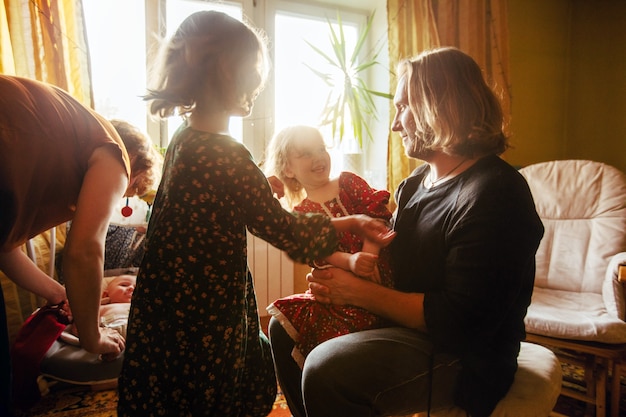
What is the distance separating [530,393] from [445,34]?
2.46m

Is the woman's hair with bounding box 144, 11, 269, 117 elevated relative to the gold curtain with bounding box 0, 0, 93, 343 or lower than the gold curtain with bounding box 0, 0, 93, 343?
lower

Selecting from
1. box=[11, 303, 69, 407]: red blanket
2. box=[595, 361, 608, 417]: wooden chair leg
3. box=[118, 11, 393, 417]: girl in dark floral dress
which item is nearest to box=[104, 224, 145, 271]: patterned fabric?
box=[11, 303, 69, 407]: red blanket

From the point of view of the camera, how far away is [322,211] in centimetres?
155

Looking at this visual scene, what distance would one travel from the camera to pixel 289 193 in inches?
70.4

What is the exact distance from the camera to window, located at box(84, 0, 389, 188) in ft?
7.69

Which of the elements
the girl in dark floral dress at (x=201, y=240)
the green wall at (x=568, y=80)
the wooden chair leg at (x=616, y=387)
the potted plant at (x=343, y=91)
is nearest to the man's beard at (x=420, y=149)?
the girl in dark floral dress at (x=201, y=240)

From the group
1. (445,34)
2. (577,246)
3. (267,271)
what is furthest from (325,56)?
(577,246)

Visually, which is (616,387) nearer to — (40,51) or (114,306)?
(114,306)

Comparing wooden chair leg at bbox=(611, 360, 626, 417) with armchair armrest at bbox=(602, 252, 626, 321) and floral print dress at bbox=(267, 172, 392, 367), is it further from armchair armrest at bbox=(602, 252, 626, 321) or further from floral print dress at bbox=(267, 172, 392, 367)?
floral print dress at bbox=(267, 172, 392, 367)

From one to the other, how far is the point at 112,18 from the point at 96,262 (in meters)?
2.04

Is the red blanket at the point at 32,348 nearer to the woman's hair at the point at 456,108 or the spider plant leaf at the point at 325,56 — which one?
the woman's hair at the point at 456,108

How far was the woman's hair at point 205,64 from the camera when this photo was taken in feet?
2.92

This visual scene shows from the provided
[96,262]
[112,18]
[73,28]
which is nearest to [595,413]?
[96,262]

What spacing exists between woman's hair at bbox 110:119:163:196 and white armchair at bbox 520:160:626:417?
1638 mm
